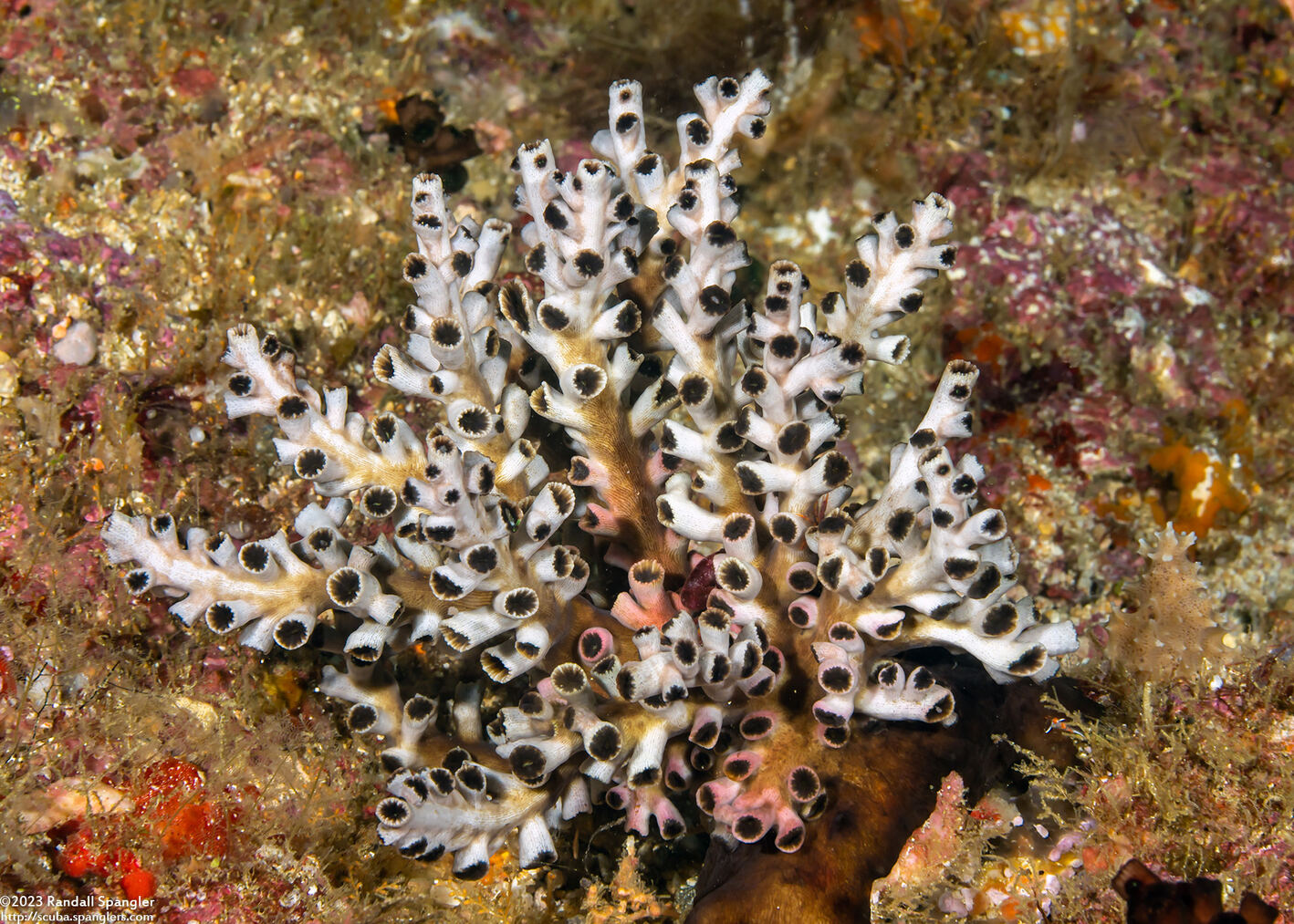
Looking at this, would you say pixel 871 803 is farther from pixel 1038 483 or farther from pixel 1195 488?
pixel 1195 488

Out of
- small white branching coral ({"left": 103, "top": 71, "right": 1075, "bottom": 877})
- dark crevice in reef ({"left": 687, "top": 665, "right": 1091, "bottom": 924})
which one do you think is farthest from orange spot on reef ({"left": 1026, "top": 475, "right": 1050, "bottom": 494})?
small white branching coral ({"left": 103, "top": 71, "right": 1075, "bottom": 877})

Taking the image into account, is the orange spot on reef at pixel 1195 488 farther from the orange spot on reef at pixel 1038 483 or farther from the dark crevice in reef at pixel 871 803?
the dark crevice in reef at pixel 871 803

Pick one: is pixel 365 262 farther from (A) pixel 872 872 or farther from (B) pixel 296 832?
(A) pixel 872 872

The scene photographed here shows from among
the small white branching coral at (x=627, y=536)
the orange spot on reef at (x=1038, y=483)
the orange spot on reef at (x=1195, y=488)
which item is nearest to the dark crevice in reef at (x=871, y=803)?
the small white branching coral at (x=627, y=536)

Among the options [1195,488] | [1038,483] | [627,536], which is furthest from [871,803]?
[1195,488]

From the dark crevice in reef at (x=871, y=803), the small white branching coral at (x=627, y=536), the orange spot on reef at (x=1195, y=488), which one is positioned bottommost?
the orange spot on reef at (x=1195, y=488)

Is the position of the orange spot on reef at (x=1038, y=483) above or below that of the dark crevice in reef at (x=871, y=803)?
below

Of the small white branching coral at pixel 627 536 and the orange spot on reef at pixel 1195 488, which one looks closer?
the small white branching coral at pixel 627 536

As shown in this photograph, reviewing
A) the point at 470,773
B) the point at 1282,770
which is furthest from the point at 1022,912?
the point at 470,773
